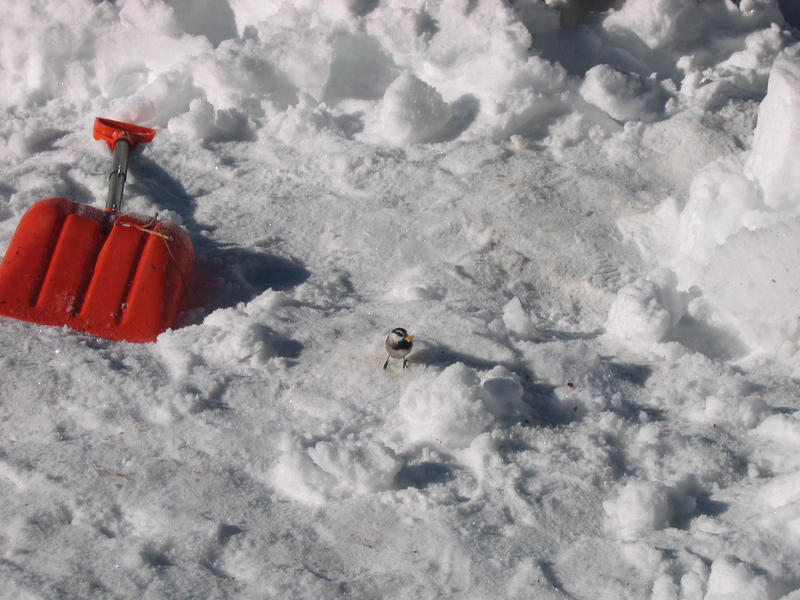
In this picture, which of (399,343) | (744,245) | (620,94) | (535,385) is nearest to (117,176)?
(399,343)

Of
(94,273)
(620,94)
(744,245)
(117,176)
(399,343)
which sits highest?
(620,94)

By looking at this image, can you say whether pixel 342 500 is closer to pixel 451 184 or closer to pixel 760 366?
pixel 760 366

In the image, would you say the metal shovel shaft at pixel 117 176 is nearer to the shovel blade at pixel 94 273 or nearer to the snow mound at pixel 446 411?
the shovel blade at pixel 94 273

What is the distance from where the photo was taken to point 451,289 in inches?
91.7

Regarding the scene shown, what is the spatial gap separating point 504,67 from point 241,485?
1849 millimetres

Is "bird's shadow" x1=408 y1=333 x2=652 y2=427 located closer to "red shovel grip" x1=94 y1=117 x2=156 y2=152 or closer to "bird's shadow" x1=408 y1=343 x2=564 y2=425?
"bird's shadow" x1=408 y1=343 x2=564 y2=425

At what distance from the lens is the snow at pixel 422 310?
1572 mm

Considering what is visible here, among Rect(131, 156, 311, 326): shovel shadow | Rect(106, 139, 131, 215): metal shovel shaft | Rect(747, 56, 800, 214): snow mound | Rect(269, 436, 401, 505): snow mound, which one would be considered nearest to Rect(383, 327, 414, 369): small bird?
Rect(269, 436, 401, 505): snow mound

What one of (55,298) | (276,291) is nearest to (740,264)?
(276,291)

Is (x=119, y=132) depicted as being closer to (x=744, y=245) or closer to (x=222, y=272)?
(x=222, y=272)

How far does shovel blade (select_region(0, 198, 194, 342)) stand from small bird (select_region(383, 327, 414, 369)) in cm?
68

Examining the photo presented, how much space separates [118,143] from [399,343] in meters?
1.42

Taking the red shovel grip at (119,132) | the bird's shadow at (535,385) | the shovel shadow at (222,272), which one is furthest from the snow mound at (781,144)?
the red shovel grip at (119,132)

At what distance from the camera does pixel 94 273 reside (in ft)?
7.32
